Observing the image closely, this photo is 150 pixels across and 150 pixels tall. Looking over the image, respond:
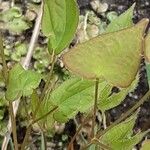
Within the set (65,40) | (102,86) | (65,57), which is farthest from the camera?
(102,86)

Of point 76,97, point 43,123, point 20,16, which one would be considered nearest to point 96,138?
point 76,97

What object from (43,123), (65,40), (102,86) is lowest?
(43,123)

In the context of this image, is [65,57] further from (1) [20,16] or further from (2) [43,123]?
(1) [20,16]

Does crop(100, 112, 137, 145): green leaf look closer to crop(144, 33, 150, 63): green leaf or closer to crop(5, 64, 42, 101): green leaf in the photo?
crop(5, 64, 42, 101): green leaf

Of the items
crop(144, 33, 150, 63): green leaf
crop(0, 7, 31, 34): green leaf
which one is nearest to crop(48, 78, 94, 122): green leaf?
crop(144, 33, 150, 63): green leaf

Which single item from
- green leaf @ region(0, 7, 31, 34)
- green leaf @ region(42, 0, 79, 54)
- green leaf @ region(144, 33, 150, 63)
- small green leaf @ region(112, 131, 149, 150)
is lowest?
small green leaf @ region(112, 131, 149, 150)

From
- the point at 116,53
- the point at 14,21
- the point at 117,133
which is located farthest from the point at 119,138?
the point at 14,21

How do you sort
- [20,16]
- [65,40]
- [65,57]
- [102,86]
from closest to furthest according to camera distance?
[65,57], [65,40], [102,86], [20,16]

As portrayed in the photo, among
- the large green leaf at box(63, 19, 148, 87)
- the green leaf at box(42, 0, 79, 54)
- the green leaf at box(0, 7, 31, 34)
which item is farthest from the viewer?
the green leaf at box(0, 7, 31, 34)
